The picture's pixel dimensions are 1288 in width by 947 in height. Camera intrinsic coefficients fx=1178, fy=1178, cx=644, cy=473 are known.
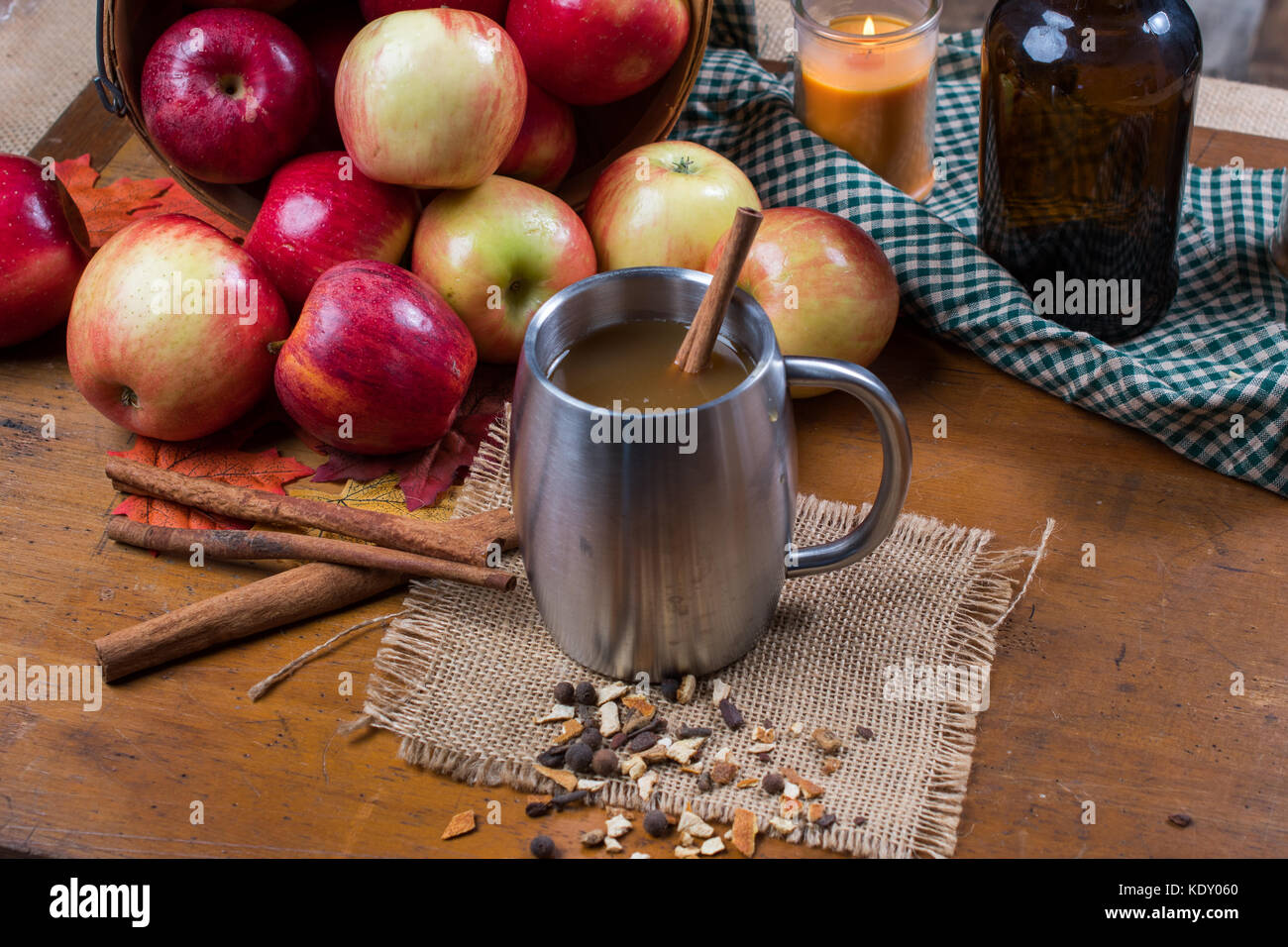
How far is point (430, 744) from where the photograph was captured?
730 mm

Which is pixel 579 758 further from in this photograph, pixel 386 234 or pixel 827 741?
pixel 386 234

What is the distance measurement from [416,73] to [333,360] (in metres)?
0.22

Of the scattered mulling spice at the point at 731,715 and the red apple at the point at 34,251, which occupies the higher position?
the red apple at the point at 34,251

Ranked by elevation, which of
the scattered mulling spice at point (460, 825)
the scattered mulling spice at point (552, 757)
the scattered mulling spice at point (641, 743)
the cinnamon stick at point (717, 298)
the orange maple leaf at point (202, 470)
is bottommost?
the scattered mulling spice at point (460, 825)

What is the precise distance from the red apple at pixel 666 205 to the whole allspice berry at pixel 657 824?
471 mm

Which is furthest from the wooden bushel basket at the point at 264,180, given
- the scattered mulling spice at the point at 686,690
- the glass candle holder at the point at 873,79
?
the scattered mulling spice at the point at 686,690

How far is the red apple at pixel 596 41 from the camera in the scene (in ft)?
3.12

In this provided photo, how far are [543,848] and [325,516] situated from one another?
1.01ft

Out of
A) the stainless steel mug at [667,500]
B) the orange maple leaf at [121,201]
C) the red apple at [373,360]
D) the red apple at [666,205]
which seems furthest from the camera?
the orange maple leaf at [121,201]

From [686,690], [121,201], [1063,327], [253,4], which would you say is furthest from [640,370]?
[121,201]

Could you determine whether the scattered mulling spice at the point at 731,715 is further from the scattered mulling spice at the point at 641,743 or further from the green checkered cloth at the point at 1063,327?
the green checkered cloth at the point at 1063,327

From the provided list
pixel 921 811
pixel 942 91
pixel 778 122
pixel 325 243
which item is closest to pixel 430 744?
pixel 921 811

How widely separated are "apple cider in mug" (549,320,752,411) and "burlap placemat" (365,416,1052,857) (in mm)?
185
